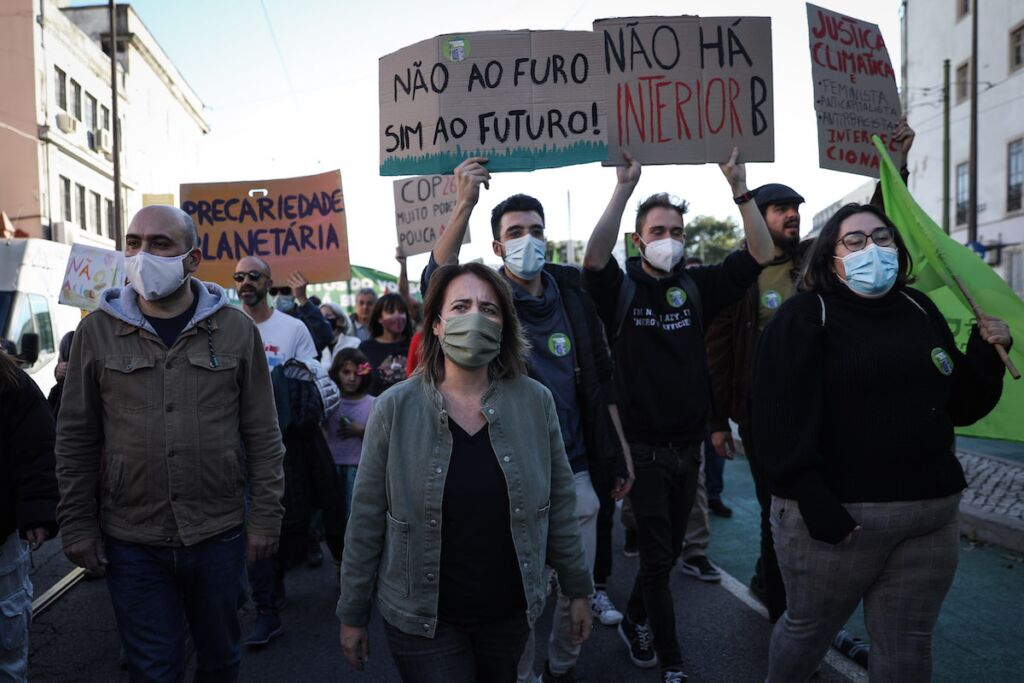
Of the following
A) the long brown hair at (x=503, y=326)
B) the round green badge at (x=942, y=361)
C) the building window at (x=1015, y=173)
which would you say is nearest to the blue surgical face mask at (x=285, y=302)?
the long brown hair at (x=503, y=326)

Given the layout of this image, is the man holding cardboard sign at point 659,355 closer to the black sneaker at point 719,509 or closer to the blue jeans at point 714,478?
the black sneaker at point 719,509

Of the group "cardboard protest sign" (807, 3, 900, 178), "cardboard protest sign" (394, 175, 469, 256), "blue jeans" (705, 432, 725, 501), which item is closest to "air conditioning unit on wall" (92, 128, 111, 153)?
"cardboard protest sign" (394, 175, 469, 256)

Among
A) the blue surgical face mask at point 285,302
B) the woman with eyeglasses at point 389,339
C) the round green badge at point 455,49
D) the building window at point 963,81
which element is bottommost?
the woman with eyeglasses at point 389,339

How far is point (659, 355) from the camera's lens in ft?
13.6

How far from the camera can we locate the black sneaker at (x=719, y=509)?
7.37m

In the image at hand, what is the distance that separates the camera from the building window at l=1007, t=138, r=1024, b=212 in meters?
26.9

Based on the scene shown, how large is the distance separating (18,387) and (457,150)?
2.15m

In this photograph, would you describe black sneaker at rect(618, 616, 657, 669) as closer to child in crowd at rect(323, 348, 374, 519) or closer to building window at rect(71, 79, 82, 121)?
child in crowd at rect(323, 348, 374, 519)

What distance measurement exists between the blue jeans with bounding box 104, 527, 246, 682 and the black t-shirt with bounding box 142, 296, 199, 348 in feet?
2.50

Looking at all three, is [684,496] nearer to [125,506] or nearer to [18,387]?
[125,506]

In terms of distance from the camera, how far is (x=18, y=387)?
3.23m

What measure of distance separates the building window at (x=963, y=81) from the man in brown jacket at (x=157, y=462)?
33019 mm

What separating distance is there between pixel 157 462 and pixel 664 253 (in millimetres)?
2425

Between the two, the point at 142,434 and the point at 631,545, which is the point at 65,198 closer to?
the point at 631,545
